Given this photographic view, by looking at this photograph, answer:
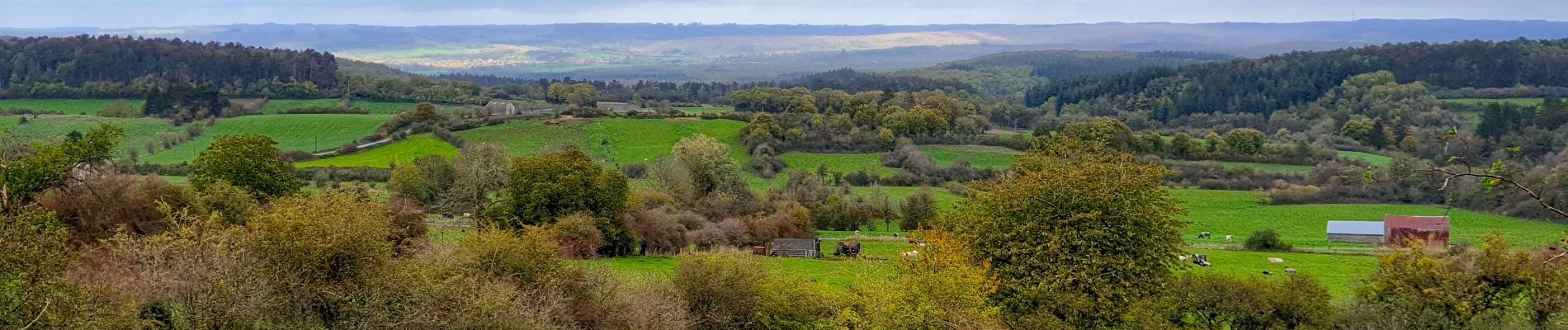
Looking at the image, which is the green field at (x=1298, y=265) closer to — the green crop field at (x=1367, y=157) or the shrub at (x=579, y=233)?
the shrub at (x=579, y=233)

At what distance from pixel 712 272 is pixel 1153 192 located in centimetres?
1064

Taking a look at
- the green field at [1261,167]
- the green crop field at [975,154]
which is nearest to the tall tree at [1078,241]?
the green crop field at [975,154]

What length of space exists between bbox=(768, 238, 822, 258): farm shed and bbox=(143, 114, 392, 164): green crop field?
46.7 metres

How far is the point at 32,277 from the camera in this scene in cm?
1425

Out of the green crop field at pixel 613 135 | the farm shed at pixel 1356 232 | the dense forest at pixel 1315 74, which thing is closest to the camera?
the farm shed at pixel 1356 232

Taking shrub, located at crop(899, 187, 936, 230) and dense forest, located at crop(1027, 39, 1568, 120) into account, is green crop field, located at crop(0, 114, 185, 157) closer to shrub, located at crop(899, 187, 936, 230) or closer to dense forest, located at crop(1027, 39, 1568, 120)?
shrub, located at crop(899, 187, 936, 230)

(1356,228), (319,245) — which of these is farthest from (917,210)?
(319,245)

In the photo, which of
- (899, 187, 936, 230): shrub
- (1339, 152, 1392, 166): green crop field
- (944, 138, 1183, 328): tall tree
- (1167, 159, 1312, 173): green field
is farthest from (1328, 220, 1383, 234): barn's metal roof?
(1339, 152, 1392, 166): green crop field

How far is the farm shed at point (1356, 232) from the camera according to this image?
44.5m

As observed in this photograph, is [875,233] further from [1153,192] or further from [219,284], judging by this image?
[219,284]

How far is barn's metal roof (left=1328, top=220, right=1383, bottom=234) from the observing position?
44.9m

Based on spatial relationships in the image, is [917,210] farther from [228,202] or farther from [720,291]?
[228,202]

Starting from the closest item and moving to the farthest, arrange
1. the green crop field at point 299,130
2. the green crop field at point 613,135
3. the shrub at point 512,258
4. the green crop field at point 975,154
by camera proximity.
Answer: the shrub at point 512,258, the green crop field at point 613,135, the green crop field at point 299,130, the green crop field at point 975,154

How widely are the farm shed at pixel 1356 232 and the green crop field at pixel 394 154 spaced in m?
48.3
